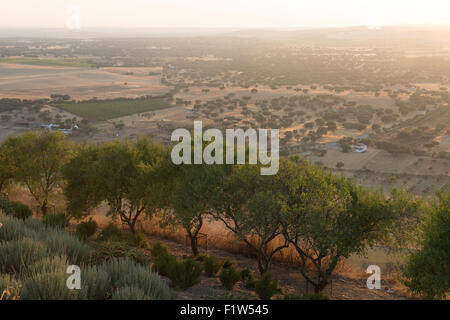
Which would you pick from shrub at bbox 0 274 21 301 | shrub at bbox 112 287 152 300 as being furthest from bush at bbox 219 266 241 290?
shrub at bbox 0 274 21 301

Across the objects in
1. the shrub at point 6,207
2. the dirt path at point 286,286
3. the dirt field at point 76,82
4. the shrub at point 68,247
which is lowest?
the dirt path at point 286,286

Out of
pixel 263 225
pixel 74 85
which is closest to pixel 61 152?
pixel 263 225

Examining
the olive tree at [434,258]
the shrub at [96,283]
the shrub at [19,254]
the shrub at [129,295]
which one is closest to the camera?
the shrub at [129,295]

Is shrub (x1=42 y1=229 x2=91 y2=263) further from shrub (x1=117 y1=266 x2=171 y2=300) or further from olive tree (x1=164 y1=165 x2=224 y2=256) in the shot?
olive tree (x1=164 y1=165 x2=224 y2=256)

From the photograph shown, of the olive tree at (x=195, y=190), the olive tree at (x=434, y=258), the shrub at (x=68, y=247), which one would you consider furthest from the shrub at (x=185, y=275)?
the olive tree at (x=434, y=258)

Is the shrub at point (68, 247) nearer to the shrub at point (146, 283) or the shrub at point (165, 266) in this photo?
the shrub at point (165, 266)

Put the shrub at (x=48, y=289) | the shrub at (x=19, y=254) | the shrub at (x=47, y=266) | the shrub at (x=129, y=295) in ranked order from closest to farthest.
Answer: the shrub at (x=48, y=289) → the shrub at (x=129, y=295) → the shrub at (x=47, y=266) → the shrub at (x=19, y=254)

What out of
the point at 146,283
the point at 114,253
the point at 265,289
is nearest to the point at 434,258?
the point at 265,289
